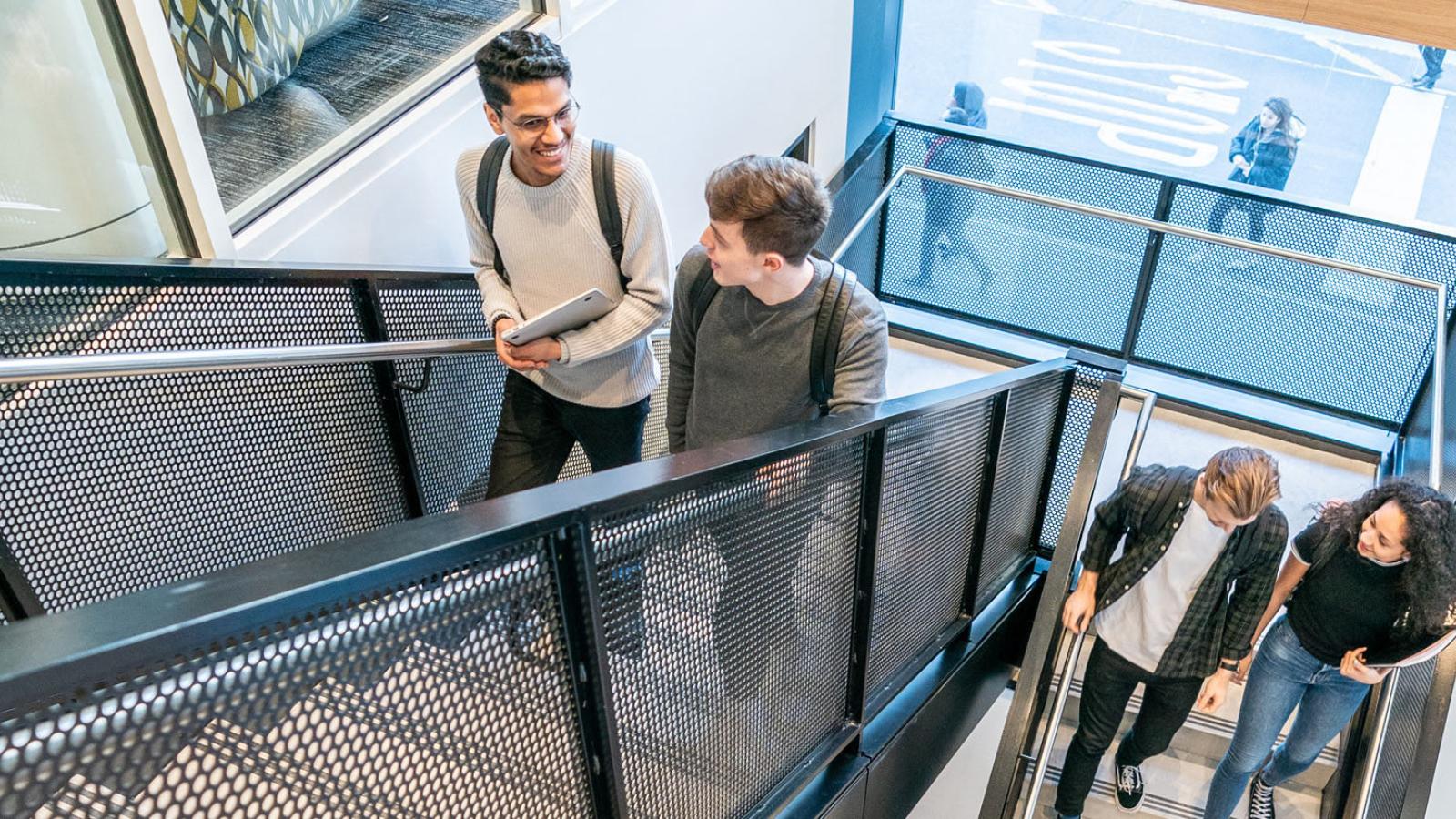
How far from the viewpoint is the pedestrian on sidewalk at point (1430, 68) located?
23.9 feet

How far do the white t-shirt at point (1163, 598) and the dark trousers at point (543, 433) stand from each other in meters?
1.50

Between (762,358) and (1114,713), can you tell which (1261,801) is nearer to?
(1114,713)

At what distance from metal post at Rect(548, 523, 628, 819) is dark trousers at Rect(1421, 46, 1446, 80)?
789 cm

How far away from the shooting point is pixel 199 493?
2.43 meters

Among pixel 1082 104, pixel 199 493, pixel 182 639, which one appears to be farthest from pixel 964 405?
pixel 1082 104

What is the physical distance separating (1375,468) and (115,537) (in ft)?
19.0

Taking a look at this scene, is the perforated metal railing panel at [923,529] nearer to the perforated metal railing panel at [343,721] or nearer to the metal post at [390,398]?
the perforated metal railing panel at [343,721]

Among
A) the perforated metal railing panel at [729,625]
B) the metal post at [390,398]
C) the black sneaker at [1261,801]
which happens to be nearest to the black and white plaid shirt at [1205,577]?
the black sneaker at [1261,801]

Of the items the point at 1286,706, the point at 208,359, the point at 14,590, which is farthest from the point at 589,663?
the point at 1286,706

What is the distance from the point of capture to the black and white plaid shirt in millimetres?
3035

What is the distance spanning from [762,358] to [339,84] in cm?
188

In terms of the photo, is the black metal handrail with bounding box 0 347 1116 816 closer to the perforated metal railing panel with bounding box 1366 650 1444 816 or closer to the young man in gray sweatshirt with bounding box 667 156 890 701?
the young man in gray sweatshirt with bounding box 667 156 890 701

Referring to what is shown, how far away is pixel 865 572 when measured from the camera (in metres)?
2.50

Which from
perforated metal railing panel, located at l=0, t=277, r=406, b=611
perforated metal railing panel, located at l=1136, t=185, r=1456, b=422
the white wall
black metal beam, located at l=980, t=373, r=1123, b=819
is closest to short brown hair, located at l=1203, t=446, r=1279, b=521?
black metal beam, located at l=980, t=373, r=1123, b=819
